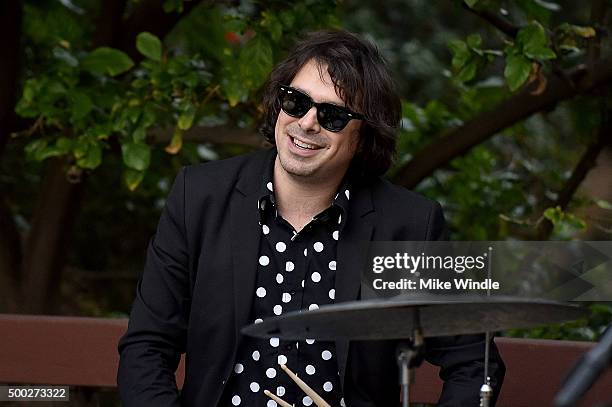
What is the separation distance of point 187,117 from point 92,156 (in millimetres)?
333

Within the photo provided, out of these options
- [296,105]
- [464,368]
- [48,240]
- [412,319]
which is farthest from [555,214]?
[48,240]

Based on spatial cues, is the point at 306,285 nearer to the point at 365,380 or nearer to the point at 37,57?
the point at 365,380

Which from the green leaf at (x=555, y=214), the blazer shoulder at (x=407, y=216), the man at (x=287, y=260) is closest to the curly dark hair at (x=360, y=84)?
the man at (x=287, y=260)

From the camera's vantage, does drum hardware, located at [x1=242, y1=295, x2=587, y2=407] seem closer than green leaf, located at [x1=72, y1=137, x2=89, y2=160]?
Yes

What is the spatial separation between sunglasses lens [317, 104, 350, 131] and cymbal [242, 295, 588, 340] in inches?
28.8

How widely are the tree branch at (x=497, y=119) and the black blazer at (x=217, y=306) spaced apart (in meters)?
1.27

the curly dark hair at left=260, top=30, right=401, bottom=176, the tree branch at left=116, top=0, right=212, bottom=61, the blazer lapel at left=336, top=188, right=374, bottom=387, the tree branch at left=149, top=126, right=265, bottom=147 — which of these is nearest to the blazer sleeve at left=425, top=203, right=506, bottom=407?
the blazer lapel at left=336, top=188, right=374, bottom=387

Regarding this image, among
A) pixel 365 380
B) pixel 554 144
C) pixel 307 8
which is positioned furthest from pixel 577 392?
pixel 554 144

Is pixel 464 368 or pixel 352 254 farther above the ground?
pixel 352 254

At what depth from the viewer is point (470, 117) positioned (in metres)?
4.79

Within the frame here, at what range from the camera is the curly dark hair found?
3084 mm

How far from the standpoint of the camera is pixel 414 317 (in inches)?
92.0

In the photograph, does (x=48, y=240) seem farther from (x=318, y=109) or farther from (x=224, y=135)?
(x=318, y=109)

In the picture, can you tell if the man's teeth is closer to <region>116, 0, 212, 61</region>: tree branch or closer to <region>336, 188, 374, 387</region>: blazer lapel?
<region>336, 188, 374, 387</region>: blazer lapel
